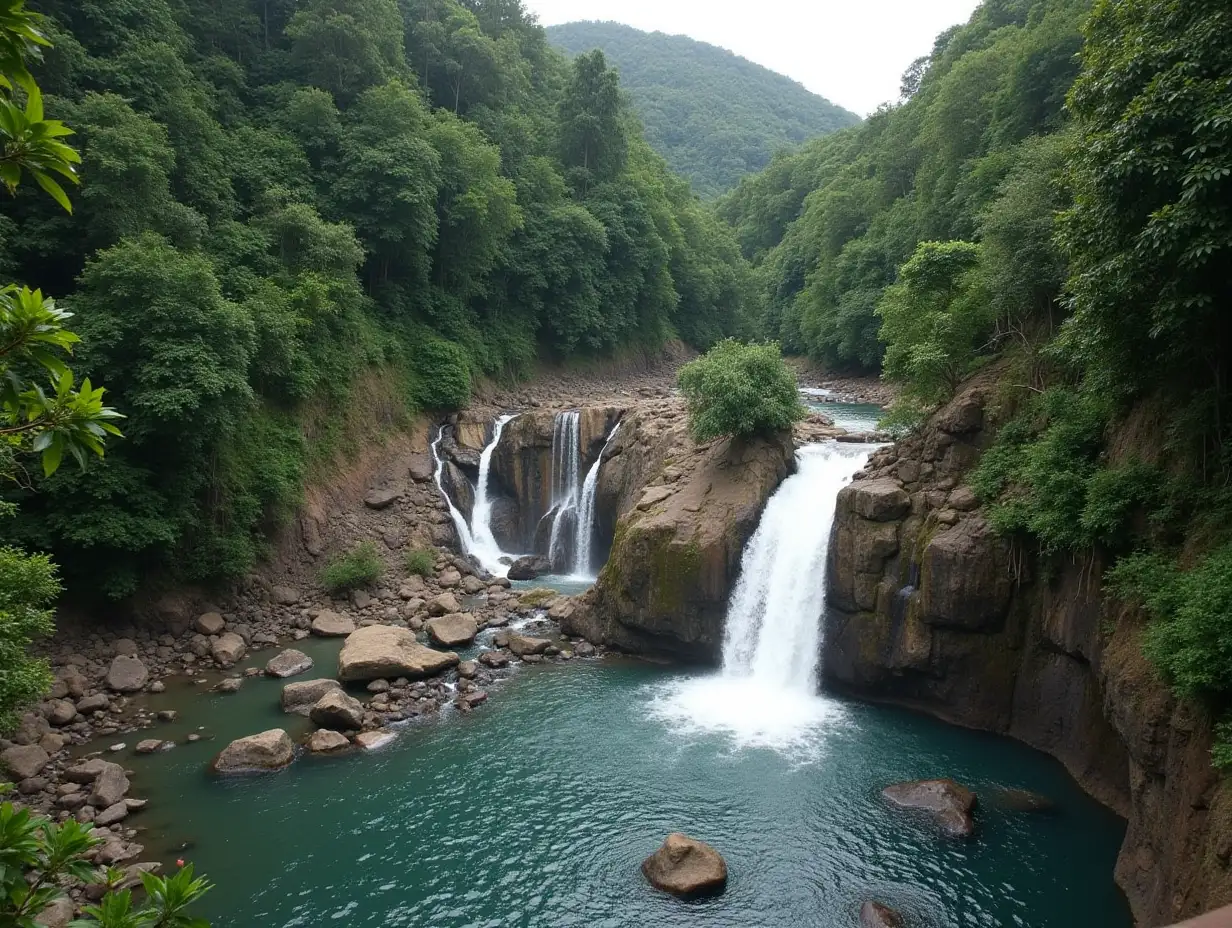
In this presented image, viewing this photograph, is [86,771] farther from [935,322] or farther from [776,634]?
[935,322]

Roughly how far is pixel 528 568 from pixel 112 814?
51.2 ft

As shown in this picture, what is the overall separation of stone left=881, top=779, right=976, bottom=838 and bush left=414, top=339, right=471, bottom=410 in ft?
79.5

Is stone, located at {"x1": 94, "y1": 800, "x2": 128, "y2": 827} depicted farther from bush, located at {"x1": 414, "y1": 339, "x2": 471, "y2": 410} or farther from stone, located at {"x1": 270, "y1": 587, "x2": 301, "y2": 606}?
bush, located at {"x1": 414, "y1": 339, "x2": 471, "y2": 410}

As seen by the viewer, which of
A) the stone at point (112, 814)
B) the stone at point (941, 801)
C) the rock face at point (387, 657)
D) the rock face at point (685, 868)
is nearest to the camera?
the rock face at point (685, 868)

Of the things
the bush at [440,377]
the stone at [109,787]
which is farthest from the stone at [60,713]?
the bush at [440,377]

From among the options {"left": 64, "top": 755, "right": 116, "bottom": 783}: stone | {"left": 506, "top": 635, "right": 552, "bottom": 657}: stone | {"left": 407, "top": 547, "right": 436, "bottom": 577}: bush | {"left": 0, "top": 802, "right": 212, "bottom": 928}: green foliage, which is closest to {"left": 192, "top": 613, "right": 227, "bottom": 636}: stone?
{"left": 64, "top": 755, "right": 116, "bottom": 783}: stone

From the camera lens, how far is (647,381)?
47.2 metres

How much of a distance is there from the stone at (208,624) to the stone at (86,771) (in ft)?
20.1

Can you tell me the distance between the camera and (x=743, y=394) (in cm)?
2109

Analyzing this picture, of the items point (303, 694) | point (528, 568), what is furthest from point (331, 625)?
point (528, 568)

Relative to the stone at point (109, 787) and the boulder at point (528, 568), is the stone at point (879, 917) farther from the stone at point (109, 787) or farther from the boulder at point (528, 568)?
the boulder at point (528, 568)

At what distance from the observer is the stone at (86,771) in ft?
47.5

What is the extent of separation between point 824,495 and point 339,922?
15.3 m

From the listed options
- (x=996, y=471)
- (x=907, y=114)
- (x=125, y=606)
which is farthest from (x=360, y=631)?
(x=907, y=114)
